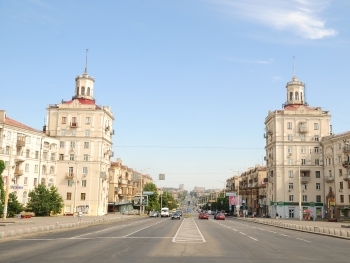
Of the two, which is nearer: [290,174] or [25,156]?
[25,156]

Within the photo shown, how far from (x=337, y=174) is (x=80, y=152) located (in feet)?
176

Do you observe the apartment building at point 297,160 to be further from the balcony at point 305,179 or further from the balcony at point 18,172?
the balcony at point 18,172

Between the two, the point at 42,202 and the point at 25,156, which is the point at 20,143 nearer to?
the point at 25,156

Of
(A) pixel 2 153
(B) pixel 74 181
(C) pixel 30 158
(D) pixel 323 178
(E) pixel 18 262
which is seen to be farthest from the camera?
(D) pixel 323 178

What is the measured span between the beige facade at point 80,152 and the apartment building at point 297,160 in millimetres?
38350

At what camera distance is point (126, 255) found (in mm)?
17094

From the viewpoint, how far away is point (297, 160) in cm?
9119

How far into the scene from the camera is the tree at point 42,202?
68188mm

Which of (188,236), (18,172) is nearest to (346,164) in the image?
(188,236)

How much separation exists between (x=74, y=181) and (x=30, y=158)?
12.1 meters

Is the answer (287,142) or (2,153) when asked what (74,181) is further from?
(287,142)

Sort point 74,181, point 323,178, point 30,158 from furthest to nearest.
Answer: point 323,178, point 74,181, point 30,158

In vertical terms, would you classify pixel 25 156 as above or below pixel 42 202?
above

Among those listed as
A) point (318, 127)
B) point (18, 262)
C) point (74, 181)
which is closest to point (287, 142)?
point (318, 127)
